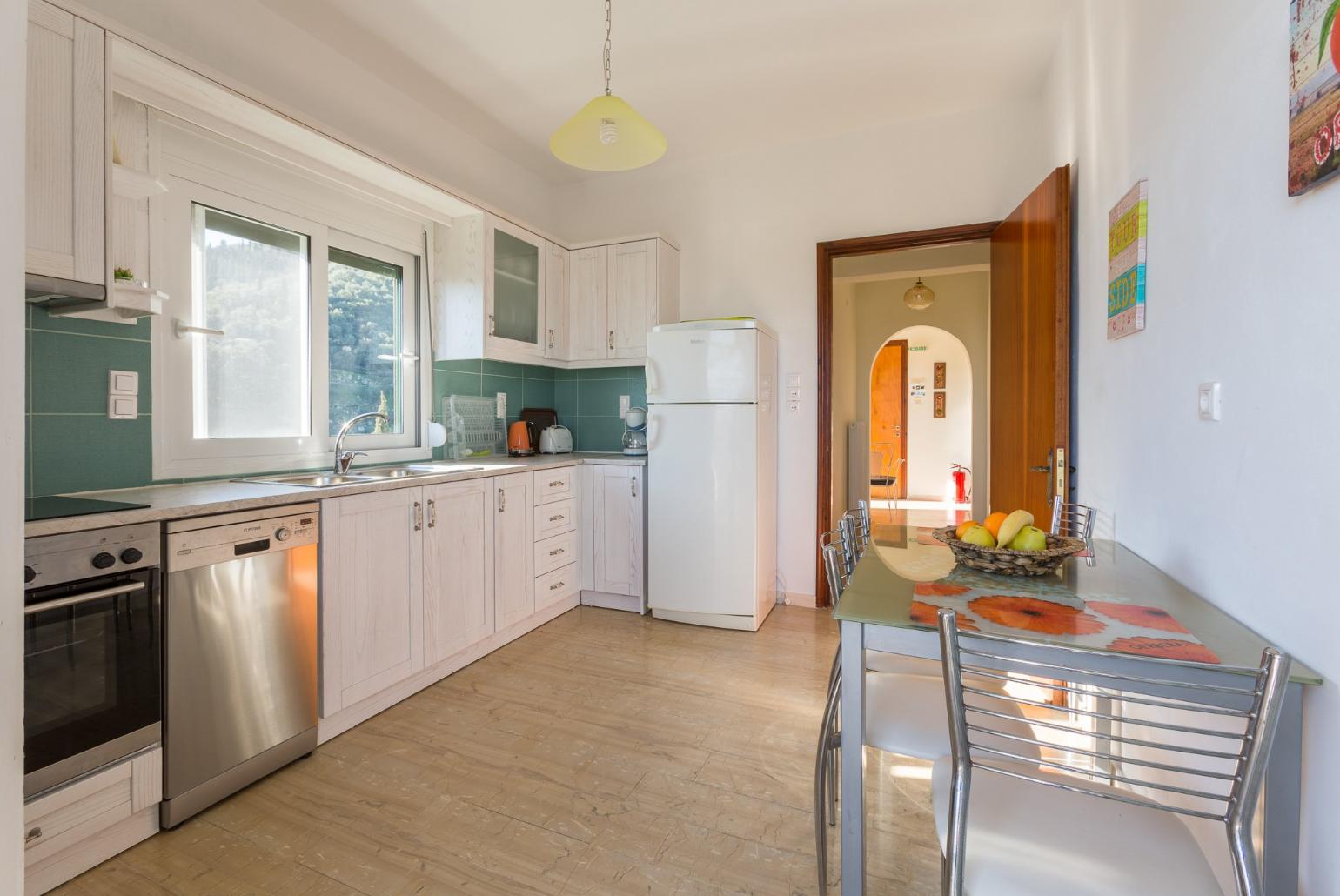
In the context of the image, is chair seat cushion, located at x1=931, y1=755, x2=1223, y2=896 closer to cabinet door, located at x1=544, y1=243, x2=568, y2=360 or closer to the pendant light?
the pendant light

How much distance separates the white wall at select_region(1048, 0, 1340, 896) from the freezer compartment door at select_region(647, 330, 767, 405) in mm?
1678

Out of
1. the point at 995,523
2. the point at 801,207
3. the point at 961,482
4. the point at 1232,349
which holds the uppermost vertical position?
the point at 801,207

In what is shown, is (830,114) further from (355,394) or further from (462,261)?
(355,394)

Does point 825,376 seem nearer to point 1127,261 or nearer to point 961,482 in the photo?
point 1127,261

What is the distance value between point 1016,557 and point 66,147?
266 cm

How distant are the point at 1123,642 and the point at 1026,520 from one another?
0.52 m

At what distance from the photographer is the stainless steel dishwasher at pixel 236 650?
172 cm

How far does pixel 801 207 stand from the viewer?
3791 mm

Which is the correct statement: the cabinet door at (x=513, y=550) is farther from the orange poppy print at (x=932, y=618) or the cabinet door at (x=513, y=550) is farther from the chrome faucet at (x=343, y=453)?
the orange poppy print at (x=932, y=618)

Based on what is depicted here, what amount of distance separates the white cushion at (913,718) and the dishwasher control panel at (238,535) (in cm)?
185

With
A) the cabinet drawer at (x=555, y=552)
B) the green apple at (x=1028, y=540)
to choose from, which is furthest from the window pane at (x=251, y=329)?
the green apple at (x=1028, y=540)

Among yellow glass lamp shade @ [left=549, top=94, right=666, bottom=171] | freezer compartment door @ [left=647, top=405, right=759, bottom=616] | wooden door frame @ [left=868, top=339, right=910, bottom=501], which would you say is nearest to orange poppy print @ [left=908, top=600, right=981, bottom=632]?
yellow glass lamp shade @ [left=549, top=94, right=666, bottom=171]

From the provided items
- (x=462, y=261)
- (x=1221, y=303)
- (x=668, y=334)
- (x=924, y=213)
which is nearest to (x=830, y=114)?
(x=924, y=213)

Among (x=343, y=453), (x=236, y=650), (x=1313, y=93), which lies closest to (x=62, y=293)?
(x=236, y=650)
